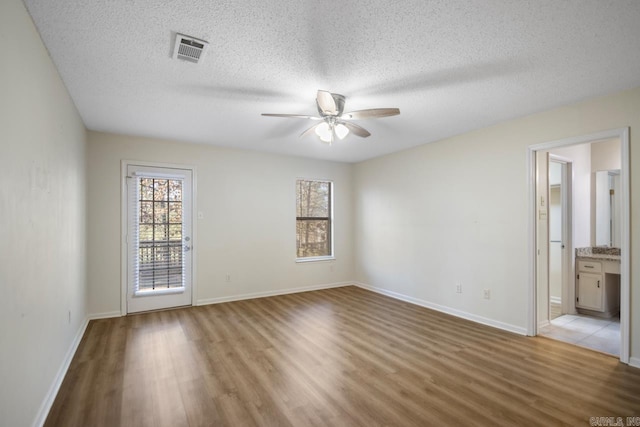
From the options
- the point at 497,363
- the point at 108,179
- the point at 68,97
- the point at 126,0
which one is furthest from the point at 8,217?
the point at 497,363

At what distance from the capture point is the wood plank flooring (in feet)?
6.73

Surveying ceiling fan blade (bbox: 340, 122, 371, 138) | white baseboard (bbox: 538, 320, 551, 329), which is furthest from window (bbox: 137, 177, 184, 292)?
white baseboard (bbox: 538, 320, 551, 329)

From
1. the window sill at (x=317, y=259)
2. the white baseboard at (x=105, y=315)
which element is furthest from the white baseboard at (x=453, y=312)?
the white baseboard at (x=105, y=315)

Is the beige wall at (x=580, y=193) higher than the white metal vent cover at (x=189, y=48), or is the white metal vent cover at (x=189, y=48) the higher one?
the white metal vent cover at (x=189, y=48)

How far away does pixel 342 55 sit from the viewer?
2.19 metres

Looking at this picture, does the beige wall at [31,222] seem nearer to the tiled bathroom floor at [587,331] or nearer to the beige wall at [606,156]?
the tiled bathroom floor at [587,331]

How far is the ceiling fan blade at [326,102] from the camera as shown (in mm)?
2340

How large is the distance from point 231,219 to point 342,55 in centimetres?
351

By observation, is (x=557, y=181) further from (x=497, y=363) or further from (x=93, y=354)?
(x=93, y=354)

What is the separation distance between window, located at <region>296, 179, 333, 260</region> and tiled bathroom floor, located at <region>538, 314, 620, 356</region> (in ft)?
12.1

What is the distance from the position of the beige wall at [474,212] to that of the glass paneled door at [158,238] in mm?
3347

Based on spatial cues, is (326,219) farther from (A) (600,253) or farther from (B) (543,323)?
(A) (600,253)

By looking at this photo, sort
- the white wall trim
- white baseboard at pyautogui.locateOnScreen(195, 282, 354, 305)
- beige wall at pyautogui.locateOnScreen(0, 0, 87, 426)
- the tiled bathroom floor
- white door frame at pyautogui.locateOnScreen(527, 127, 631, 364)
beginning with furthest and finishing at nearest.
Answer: white baseboard at pyautogui.locateOnScreen(195, 282, 354, 305) < the tiled bathroom floor < white door frame at pyautogui.locateOnScreen(527, 127, 631, 364) < the white wall trim < beige wall at pyautogui.locateOnScreen(0, 0, 87, 426)

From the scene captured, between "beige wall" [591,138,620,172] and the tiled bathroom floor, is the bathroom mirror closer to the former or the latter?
"beige wall" [591,138,620,172]
